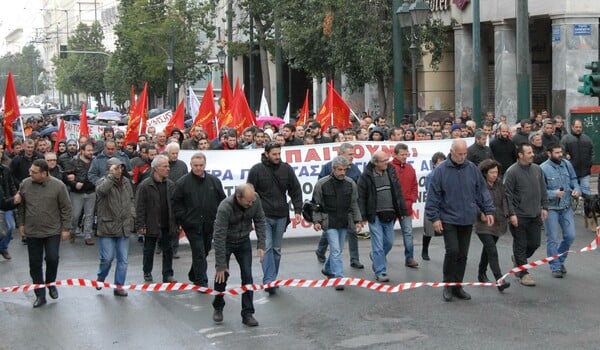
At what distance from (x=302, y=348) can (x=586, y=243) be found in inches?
276

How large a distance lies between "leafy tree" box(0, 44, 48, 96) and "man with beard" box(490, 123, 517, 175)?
128 m

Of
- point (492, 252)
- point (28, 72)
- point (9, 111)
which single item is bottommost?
point (492, 252)

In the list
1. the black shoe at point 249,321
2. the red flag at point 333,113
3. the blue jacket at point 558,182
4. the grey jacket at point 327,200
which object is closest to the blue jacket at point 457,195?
the grey jacket at point 327,200

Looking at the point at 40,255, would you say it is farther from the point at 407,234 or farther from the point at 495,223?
the point at 495,223

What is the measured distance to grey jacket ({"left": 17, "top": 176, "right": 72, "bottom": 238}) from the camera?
11312mm

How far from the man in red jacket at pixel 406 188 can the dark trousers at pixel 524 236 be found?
5.16 ft

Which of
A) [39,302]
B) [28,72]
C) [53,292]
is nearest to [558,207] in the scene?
[53,292]

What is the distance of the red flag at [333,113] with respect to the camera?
21688 millimetres

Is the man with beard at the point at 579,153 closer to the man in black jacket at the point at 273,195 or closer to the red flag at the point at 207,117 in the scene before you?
the man in black jacket at the point at 273,195

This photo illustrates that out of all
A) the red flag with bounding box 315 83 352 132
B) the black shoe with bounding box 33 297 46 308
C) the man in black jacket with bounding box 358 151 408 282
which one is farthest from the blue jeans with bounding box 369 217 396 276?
the red flag with bounding box 315 83 352 132

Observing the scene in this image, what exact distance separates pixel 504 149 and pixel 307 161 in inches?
120

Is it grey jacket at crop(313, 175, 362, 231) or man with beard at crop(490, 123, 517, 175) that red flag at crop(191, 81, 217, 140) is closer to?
man with beard at crop(490, 123, 517, 175)

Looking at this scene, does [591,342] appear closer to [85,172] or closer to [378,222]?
[378,222]

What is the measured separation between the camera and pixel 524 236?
11969 mm
